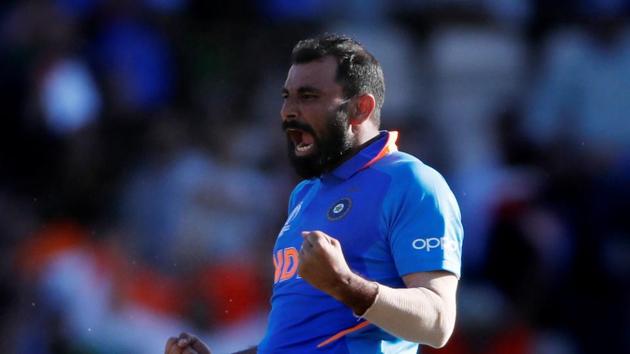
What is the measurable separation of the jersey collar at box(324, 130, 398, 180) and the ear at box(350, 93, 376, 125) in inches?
4.0

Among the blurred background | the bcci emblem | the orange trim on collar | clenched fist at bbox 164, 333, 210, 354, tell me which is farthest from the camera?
the blurred background

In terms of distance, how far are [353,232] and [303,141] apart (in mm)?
482

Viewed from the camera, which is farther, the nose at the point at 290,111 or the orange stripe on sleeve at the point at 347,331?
the nose at the point at 290,111

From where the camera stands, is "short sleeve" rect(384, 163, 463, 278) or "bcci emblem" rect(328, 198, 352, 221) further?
"bcci emblem" rect(328, 198, 352, 221)

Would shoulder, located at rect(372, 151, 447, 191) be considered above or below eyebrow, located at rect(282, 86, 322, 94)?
below

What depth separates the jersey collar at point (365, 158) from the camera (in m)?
4.64

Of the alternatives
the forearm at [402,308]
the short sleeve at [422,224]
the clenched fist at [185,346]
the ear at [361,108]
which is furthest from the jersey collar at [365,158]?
the clenched fist at [185,346]

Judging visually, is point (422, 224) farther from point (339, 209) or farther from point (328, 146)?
point (328, 146)

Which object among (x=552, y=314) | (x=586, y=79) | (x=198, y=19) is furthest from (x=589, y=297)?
(x=198, y=19)

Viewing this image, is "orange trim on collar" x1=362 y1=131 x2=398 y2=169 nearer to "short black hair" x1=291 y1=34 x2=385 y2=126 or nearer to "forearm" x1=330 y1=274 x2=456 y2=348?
"short black hair" x1=291 y1=34 x2=385 y2=126

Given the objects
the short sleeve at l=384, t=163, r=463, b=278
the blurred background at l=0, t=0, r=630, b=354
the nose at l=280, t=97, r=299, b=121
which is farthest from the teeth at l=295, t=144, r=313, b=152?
the blurred background at l=0, t=0, r=630, b=354

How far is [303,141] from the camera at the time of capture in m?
4.71

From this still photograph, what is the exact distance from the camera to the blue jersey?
13.9 ft

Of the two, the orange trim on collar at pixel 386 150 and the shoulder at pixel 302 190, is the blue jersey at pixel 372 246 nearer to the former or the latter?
the orange trim on collar at pixel 386 150
